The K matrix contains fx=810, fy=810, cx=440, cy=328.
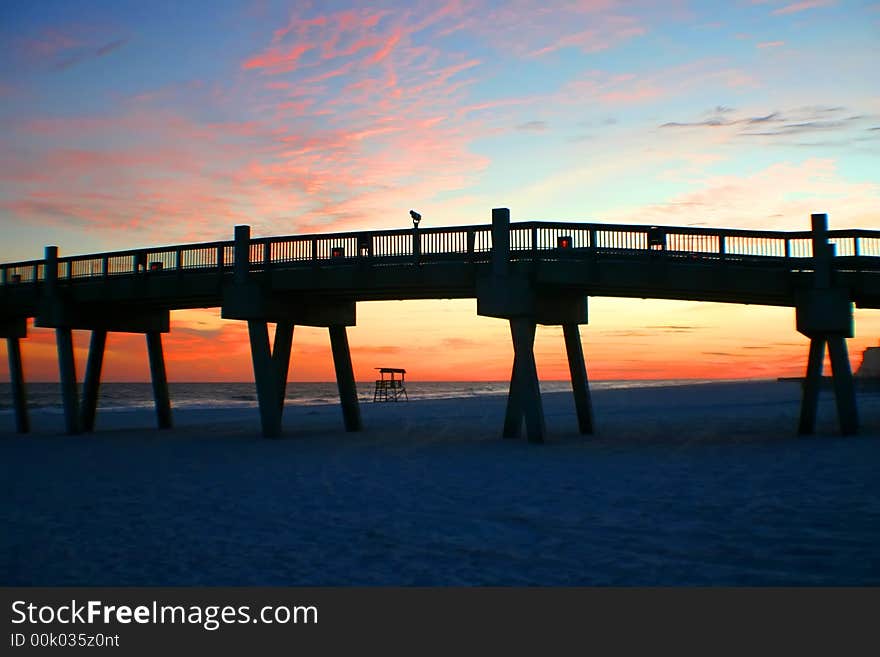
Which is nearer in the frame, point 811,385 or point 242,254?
point 811,385

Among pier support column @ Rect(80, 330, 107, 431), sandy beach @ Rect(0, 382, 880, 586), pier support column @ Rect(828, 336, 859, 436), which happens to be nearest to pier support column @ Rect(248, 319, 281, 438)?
sandy beach @ Rect(0, 382, 880, 586)

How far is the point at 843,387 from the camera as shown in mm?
21844

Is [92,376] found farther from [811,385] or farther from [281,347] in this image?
[811,385]

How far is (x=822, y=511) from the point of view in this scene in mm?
10539

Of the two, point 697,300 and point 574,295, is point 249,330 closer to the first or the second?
point 574,295

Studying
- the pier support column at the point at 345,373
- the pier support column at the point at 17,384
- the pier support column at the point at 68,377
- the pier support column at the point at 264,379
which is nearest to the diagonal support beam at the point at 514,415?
the pier support column at the point at 345,373

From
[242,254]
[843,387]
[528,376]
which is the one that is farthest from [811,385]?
[242,254]

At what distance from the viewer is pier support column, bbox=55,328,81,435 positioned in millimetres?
31391

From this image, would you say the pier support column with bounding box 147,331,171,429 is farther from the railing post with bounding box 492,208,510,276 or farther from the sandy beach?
the railing post with bounding box 492,208,510,276

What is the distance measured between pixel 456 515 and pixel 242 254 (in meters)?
17.5

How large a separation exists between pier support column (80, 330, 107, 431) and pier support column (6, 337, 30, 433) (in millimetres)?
3304

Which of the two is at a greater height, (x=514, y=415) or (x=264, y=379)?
(x=264, y=379)

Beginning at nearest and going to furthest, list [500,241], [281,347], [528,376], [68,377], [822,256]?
[822,256] < [500,241] < [528,376] < [281,347] < [68,377]

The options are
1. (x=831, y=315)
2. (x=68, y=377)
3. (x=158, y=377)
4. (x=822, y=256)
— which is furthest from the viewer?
(x=158, y=377)
